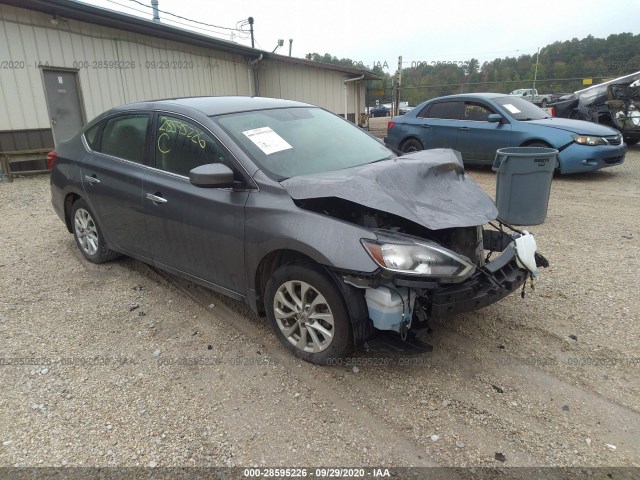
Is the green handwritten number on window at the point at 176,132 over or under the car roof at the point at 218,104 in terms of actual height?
under

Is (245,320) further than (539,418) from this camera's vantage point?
Yes

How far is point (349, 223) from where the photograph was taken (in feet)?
8.62

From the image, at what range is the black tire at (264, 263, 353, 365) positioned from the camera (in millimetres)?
2680

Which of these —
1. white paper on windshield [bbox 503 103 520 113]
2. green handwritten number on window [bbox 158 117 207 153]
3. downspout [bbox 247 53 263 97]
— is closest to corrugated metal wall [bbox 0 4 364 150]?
downspout [bbox 247 53 263 97]

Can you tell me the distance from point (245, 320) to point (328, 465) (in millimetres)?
1584

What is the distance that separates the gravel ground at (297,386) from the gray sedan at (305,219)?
358 mm

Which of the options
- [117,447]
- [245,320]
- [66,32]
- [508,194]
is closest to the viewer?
[117,447]

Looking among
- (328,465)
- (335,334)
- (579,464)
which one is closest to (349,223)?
(335,334)

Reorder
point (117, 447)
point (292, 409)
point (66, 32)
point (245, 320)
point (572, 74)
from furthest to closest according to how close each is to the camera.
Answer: point (572, 74)
point (66, 32)
point (245, 320)
point (292, 409)
point (117, 447)

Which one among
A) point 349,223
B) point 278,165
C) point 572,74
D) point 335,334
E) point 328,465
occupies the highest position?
point 572,74

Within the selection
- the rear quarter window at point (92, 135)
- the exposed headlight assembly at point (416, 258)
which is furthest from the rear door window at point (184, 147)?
the exposed headlight assembly at point (416, 258)

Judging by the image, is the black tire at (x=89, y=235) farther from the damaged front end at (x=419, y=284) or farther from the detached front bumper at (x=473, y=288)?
the detached front bumper at (x=473, y=288)

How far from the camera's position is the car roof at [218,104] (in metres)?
3.49

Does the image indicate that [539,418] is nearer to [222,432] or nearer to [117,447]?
[222,432]
